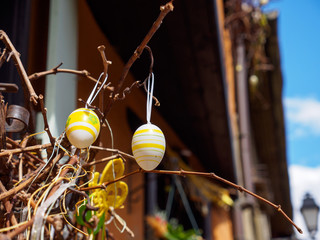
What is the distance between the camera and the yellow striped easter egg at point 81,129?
867 mm

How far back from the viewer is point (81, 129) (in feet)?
2.84

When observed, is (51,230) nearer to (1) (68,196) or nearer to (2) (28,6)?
(1) (68,196)

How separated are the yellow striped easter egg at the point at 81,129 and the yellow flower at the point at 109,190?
272 millimetres

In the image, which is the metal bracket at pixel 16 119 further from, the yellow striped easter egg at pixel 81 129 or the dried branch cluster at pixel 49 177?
the yellow striped easter egg at pixel 81 129

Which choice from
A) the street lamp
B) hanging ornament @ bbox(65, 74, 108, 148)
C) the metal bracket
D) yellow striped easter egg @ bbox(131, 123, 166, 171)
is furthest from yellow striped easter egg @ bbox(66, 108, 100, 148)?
the street lamp

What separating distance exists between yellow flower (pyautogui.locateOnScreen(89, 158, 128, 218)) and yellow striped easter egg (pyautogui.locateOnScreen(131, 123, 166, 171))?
226 millimetres

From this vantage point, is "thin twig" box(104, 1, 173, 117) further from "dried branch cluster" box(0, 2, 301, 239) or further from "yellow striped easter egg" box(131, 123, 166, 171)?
"yellow striped easter egg" box(131, 123, 166, 171)

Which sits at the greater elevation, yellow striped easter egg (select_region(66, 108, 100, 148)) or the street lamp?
the street lamp

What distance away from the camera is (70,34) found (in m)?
1.71

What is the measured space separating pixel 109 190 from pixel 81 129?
1.37 ft

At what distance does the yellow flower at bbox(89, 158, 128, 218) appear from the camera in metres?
1.16

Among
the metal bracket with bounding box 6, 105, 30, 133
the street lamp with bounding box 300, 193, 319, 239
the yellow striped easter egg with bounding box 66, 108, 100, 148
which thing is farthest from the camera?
the street lamp with bounding box 300, 193, 319, 239

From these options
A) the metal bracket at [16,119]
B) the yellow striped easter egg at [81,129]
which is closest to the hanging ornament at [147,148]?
the yellow striped easter egg at [81,129]

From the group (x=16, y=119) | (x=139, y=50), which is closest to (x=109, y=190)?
(x=16, y=119)
